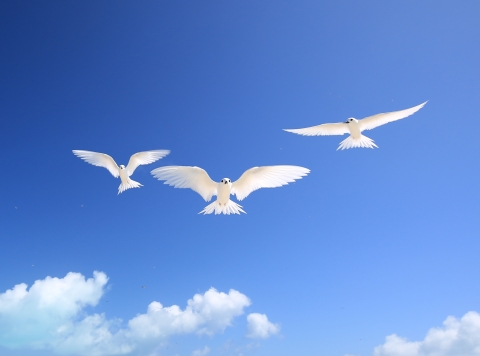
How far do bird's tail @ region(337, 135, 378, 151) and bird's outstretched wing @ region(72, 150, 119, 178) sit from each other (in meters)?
10.7

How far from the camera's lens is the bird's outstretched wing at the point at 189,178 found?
13516mm

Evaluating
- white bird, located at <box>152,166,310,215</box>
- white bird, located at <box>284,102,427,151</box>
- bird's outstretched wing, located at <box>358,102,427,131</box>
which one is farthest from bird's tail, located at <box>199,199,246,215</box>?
bird's outstretched wing, located at <box>358,102,427,131</box>

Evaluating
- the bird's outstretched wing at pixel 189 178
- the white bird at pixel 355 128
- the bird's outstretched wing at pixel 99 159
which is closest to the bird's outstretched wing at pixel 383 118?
the white bird at pixel 355 128

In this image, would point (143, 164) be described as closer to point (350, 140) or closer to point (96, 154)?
point (96, 154)

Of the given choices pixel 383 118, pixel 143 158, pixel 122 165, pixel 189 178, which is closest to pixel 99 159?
pixel 122 165

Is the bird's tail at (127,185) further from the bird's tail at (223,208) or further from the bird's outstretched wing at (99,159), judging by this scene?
the bird's tail at (223,208)

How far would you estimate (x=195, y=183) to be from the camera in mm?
14211

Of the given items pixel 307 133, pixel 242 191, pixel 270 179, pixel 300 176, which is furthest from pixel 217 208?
pixel 307 133

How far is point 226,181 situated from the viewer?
1408 cm

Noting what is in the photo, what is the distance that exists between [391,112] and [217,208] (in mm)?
8520

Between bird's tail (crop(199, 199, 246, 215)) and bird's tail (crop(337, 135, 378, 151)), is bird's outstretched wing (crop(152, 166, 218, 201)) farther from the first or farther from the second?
bird's tail (crop(337, 135, 378, 151))

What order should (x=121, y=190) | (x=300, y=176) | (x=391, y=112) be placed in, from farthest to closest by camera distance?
(x=121, y=190), (x=391, y=112), (x=300, y=176)

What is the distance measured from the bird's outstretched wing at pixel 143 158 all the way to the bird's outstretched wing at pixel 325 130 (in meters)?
6.26

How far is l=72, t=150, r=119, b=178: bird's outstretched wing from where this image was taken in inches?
745
